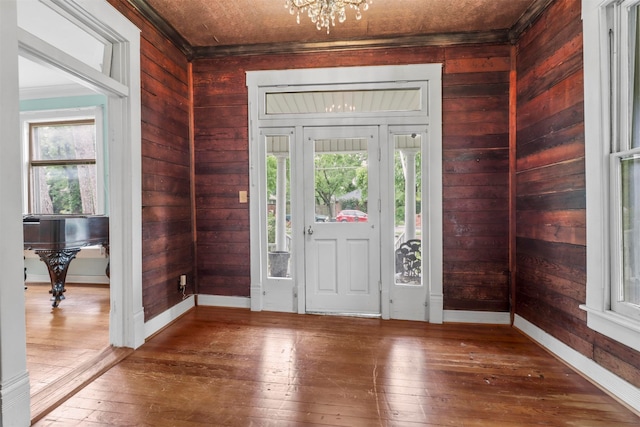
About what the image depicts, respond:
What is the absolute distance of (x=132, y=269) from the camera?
249 centimetres

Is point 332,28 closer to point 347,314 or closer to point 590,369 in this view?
point 347,314

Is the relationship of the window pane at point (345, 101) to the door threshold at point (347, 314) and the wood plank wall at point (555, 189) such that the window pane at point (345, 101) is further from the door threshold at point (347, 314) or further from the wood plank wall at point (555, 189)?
the door threshold at point (347, 314)

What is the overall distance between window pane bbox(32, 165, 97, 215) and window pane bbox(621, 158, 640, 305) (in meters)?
5.48

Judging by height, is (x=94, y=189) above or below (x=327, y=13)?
below

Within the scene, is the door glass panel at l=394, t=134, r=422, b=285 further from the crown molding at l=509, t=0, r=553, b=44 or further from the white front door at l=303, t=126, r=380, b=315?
the crown molding at l=509, t=0, r=553, b=44

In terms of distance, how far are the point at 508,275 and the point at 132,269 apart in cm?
339

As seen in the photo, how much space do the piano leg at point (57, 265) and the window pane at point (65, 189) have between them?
39.8 inches

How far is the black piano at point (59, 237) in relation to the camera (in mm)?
2943

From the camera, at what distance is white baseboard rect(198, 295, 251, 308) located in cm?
337

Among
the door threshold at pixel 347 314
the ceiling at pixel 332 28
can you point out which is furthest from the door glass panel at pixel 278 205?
the ceiling at pixel 332 28

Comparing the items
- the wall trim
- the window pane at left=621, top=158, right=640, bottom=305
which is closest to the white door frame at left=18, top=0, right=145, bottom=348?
the wall trim

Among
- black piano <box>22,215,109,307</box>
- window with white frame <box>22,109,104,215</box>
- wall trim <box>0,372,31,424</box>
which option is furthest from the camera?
window with white frame <box>22,109,104,215</box>

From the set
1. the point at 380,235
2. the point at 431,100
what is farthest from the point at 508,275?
the point at 431,100

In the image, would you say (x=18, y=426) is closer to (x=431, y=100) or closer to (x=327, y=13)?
(x=327, y=13)
